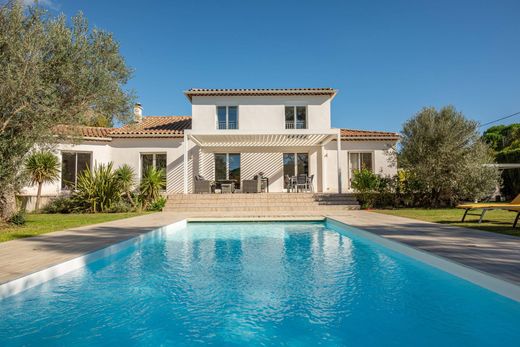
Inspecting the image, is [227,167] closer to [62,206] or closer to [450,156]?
[62,206]

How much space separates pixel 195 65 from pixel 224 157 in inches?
333

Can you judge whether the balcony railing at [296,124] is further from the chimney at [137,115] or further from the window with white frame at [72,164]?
the window with white frame at [72,164]

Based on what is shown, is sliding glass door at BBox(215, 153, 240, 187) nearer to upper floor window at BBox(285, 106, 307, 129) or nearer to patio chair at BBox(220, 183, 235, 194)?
patio chair at BBox(220, 183, 235, 194)

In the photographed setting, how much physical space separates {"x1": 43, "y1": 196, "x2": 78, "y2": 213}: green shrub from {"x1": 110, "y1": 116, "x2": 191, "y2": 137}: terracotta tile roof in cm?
511

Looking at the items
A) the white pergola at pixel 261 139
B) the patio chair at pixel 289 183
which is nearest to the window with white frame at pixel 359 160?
the white pergola at pixel 261 139

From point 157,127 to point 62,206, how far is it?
8386 millimetres

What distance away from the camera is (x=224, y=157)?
68.0 ft

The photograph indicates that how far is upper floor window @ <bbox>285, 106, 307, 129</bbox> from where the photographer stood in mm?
20625

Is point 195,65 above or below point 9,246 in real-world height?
above

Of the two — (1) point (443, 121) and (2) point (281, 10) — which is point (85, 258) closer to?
(1) point (443, 121)

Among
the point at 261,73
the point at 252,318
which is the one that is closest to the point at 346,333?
the point at 252,318

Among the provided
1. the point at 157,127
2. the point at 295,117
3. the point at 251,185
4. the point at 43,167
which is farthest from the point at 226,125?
the point at 43,167

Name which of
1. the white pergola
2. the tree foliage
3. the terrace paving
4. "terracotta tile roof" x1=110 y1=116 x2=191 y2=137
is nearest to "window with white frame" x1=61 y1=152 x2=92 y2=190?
"terracotta tile roof" x1=110 y1=116 x2=191 y2=137

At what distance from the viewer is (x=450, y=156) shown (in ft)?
50.3
